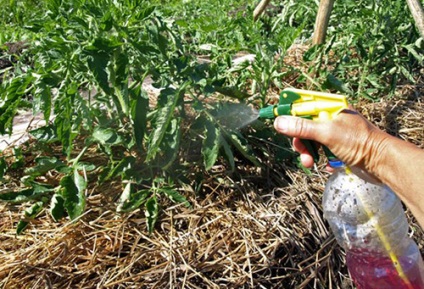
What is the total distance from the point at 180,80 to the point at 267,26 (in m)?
1.79

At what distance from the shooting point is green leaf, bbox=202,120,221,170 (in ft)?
5.75

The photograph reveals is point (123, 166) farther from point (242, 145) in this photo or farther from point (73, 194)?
point (242, 145)

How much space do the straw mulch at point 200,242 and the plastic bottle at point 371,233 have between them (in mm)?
120

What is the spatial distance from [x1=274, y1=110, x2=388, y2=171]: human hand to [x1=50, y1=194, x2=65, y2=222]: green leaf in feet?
2.59

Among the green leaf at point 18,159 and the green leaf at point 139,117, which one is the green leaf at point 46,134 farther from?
the green leaf at point 139,117

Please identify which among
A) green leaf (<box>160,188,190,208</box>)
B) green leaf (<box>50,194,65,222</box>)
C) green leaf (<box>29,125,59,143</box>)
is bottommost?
green leaf (<box>50,194,65,222</box>)

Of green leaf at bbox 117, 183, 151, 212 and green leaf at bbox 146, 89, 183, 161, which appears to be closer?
green leaf at bbox 146, 89, 183, 161

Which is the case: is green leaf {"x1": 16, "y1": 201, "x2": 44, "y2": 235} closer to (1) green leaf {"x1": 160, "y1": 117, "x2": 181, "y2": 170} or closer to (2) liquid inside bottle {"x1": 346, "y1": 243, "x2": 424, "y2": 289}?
(1) green leaf {"x1": 160, "y1": 117, "x2": 181, "y2": 170}

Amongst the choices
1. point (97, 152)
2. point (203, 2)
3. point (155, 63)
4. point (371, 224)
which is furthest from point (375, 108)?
point (203, 2)

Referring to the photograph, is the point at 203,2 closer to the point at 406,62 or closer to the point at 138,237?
the point at 406,62

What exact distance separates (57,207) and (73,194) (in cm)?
7

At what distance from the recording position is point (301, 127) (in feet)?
4.40

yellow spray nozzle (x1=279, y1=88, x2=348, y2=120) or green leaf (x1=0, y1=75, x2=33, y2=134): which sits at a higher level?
yellow spray nozzle (x1=279, y1=88, x2=348, y2=120)

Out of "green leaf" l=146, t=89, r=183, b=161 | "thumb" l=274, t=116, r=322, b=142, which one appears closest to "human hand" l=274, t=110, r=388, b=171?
"thumb" l=274, t=116, r=322, b=142
